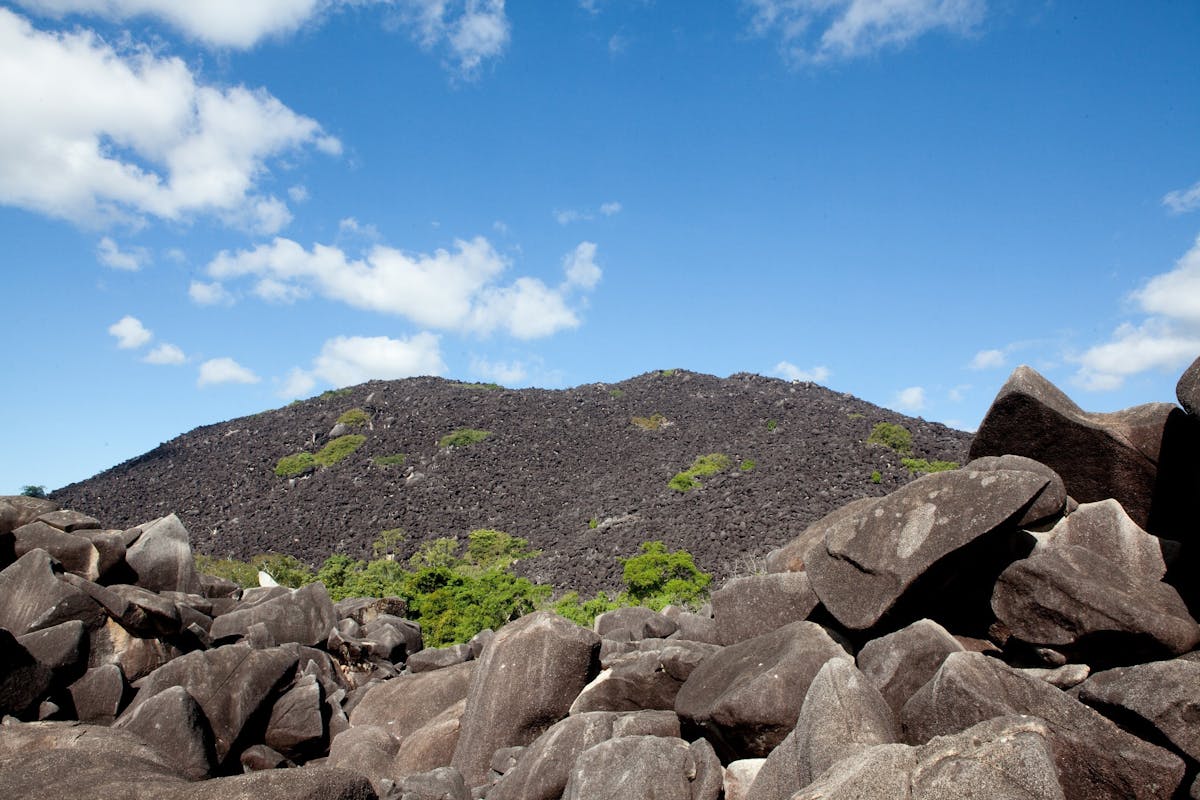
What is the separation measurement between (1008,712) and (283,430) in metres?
53.2

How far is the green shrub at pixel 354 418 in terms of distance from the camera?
5131 centimetres

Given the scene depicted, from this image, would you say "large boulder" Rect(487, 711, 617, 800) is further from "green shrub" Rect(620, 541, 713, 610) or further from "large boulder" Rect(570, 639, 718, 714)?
"green shrub" Rect(620, 541, 713, 610)

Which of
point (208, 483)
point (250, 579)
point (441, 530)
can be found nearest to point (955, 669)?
point (250, 579)

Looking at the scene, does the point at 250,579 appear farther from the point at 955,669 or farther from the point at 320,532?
the point at 955,669

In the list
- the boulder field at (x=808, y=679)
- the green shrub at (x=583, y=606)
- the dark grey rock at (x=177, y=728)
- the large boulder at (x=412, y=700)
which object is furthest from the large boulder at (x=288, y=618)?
the green shrub at (x=583, y=606)

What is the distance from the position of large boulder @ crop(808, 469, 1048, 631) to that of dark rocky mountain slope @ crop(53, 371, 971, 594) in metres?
15.6

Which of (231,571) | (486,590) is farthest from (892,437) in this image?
(231,571)

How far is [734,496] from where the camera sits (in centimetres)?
3098

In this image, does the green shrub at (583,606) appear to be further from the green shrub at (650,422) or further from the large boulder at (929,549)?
the green shrub at (650,422)

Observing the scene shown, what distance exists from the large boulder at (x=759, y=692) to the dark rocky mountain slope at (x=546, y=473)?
1590 centimetres

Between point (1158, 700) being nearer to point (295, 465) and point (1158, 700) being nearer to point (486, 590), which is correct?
point (486, 590)

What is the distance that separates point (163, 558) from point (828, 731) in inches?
462

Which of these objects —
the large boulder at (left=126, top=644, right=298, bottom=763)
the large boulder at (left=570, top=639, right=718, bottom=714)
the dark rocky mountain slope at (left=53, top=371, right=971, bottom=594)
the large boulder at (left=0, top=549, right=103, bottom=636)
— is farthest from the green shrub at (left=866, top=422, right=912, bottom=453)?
the large boulder at (left=0, top=549, right=103, bottom=636)

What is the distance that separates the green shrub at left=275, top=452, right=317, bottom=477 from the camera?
46.5 m
